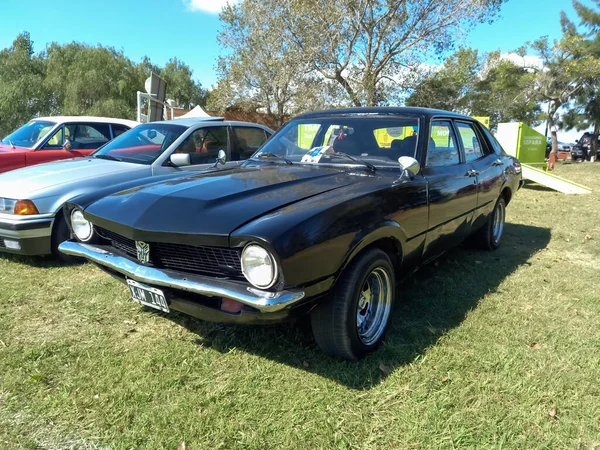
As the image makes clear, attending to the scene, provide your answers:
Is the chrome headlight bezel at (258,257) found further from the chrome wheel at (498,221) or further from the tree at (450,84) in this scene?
the tree at (450,84)

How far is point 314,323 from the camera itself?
8.30 ft

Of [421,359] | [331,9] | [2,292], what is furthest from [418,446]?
[331,9]

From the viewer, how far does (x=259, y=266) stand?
6.97 ft

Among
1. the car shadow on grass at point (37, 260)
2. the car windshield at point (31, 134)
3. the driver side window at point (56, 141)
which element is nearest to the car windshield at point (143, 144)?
the car shadow on grass at point (37, 260)

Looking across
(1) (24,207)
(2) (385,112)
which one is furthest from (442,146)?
(1) (24,207)

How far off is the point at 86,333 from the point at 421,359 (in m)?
2.36

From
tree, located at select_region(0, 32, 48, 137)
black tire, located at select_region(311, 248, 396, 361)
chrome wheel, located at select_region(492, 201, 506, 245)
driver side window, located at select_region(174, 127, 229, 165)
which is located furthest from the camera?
tree, located at select_region(0, 32, 48, 137)

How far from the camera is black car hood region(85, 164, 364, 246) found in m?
2.29

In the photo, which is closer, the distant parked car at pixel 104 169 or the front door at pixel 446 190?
the front door at pixel 446 190

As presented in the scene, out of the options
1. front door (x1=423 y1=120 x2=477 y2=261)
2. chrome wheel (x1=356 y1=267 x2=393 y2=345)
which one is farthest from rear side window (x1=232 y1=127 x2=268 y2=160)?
chrome wheel (x1=356 y1=267 x2=393 y2=345)

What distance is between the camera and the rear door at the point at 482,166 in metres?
4.38

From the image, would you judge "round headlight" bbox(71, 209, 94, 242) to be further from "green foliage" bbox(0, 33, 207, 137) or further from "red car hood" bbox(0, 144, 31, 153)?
"green foliage" bbox(0, 33, 207, 137)

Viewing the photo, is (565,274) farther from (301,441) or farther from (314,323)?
(301,441)

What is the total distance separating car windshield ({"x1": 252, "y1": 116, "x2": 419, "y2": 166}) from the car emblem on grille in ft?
5.09
